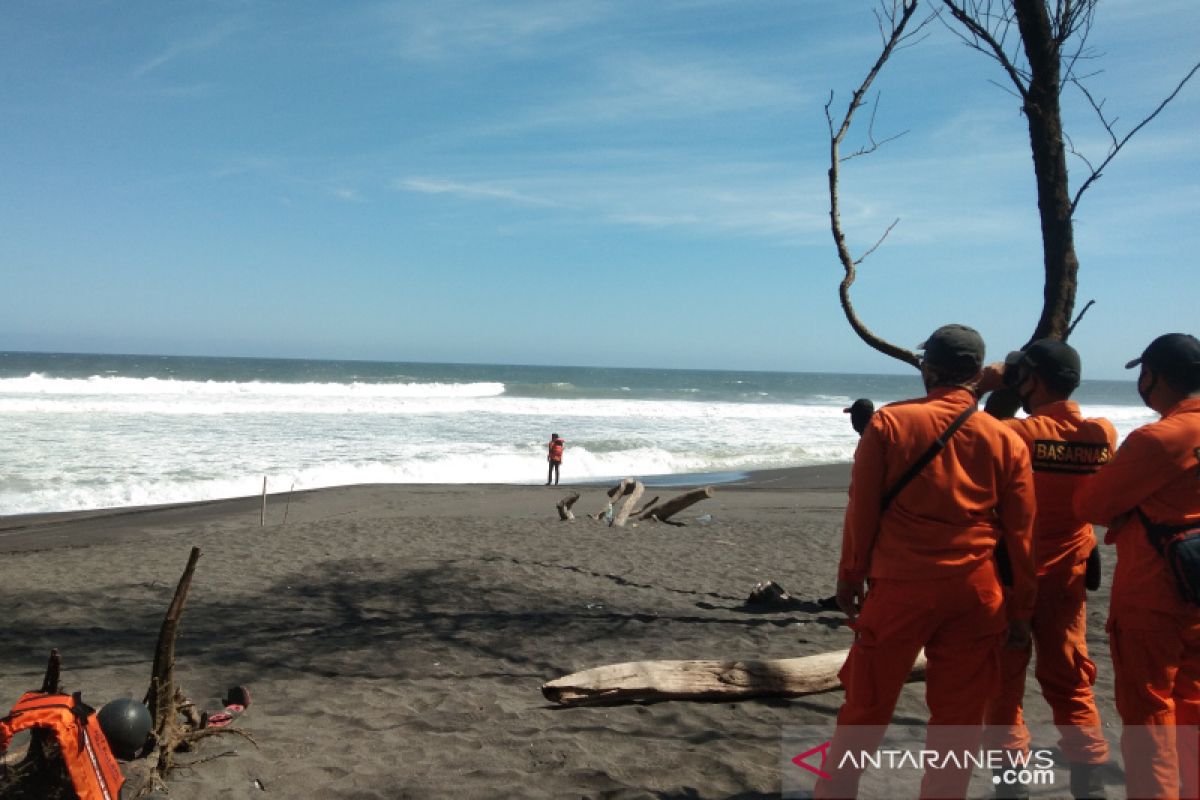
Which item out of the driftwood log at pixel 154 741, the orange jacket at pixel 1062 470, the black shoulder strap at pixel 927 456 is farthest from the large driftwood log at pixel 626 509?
the black shoulder strap at pixel 927 456

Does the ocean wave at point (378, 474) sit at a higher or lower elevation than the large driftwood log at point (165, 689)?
lower

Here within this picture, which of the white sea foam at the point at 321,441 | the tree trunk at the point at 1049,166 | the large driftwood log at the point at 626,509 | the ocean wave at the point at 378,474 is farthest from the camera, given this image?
the white sea foam at the point at 321,441

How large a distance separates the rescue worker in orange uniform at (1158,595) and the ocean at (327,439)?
16361 millimetres

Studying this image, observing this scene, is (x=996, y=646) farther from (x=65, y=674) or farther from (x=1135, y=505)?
(x=65, y=674)

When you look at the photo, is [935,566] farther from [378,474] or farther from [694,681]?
[378,474]

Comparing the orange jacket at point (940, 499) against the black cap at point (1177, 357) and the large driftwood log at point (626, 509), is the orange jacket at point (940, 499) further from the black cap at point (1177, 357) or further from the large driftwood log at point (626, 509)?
the large driftwood log at point (626, 509)

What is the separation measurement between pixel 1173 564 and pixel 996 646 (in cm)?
65

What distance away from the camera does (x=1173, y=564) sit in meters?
2.90

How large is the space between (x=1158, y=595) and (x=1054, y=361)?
948mm

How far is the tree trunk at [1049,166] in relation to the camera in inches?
198

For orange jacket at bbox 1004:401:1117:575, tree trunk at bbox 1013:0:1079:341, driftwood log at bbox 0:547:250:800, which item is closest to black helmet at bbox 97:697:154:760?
driftwood log at bbox 0:547:250:800

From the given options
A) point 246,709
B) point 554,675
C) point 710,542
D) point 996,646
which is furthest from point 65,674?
point 710,542

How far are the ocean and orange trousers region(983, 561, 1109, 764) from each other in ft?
52.5

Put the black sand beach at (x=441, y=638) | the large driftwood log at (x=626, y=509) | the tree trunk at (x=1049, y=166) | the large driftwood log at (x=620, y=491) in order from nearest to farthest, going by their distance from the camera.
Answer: the black sand beach at (x=441, y=638) → the tree trunk at (x=1049, y=166) → the large driftwood log at (x=626, y=509) → the large driftwood log at (x=620, y=491)
